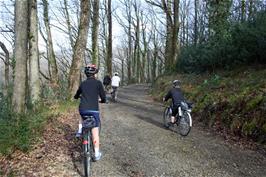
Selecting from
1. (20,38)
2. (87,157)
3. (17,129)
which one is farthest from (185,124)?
(20,38)

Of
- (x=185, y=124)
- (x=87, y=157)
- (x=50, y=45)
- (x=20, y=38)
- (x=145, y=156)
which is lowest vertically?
(x=145, y=156)

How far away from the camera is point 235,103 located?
39.4 ft

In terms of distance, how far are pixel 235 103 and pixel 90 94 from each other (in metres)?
6.25

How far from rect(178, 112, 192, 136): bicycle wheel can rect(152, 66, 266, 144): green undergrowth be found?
1.36 m

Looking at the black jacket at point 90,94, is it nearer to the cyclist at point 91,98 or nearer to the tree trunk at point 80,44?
the cyclist at point 91,98

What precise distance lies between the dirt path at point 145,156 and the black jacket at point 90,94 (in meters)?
1.45

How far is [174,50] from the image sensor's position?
94.2 ft

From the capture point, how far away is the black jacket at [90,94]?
304 inches

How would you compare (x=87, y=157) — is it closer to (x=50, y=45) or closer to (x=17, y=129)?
(x=17, y=129)

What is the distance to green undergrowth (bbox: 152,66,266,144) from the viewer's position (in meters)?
10.5

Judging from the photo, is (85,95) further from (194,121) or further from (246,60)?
(246,60)

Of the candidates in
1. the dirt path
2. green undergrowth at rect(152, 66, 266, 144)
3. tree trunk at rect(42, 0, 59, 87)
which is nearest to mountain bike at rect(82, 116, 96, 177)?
the dirt path

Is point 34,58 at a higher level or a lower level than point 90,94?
higher

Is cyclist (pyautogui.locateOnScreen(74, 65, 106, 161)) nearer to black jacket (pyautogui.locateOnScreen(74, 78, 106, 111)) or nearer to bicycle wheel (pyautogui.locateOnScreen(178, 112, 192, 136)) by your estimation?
black jacket (pyautogui.locateOnScreen(74, 78, 106, 111))
